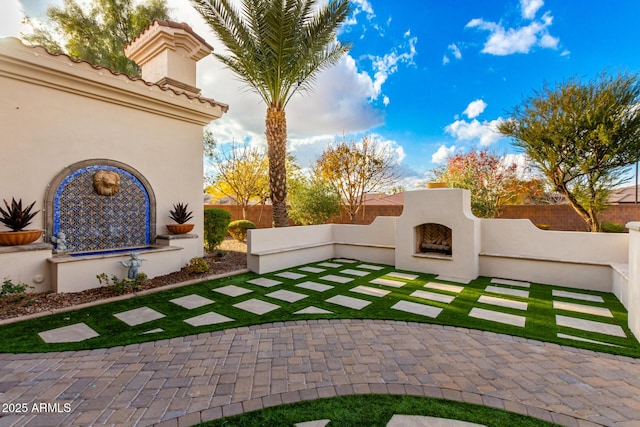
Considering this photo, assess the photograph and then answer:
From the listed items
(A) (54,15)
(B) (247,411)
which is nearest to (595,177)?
(B) (247,411)

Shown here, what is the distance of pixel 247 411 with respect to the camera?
2.44 metres

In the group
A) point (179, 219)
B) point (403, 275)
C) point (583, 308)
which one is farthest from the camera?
point (179, 219)

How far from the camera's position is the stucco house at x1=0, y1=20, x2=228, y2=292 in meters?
5.62

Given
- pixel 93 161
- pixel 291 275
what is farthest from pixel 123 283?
pixel 291 275

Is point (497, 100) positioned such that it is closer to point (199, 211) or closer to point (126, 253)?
point (199, 211)

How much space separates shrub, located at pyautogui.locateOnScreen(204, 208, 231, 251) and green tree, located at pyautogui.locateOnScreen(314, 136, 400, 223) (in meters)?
6.89

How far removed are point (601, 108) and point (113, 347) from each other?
14.7 m

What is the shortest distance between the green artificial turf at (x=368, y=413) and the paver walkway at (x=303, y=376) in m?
0.10

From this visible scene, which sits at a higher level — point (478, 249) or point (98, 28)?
point (98, 28)

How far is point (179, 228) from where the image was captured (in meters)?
7.95

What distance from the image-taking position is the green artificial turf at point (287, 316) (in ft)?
12.4

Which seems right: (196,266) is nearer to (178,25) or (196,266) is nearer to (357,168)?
(178,25)

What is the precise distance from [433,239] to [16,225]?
403 inches

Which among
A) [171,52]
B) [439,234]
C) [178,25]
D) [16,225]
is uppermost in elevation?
[178,25]
